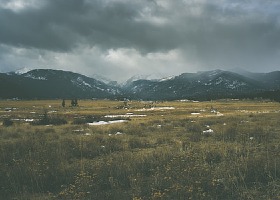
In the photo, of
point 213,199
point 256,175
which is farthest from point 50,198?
point 256,175

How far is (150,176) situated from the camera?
473 inches

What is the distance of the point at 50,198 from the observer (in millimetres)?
9984

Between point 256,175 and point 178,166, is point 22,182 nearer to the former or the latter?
point 178,166

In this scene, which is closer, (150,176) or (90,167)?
(150,176)

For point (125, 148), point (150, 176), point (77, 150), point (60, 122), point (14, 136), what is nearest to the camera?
point (150, 176)

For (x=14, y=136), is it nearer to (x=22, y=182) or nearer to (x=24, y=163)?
(x=24, y=163)

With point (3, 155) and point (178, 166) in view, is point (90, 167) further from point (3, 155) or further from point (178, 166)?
point (3, 155)

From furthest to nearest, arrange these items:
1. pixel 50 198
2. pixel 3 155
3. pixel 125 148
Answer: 1. pixel 125 148
2. pixel 3 155
3. pixel 50 198

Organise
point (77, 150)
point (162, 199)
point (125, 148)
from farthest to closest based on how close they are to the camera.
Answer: point (125, 148), point (77, 150), point (162, 199)

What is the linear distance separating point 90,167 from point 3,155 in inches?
203

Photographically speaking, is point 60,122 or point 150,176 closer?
point 150,176

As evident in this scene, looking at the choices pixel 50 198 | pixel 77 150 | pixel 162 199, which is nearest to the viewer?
pixel 162 199

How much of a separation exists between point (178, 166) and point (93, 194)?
302 cm

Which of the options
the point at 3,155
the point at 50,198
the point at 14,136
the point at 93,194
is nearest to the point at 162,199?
the point at 93,194
